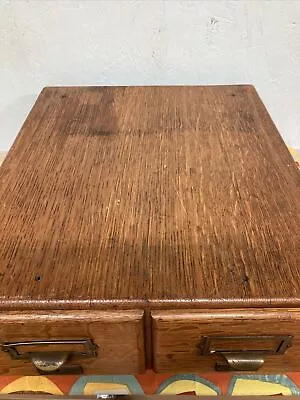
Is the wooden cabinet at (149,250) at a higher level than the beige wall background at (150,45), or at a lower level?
lower

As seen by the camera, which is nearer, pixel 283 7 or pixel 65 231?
pixel 65 231

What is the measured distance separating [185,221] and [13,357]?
264 millimetres

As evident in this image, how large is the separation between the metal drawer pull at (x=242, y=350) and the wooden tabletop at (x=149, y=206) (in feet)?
0.20

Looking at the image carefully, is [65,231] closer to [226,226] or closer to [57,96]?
[226,226]

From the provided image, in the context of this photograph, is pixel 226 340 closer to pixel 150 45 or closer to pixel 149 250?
pixel 149 250

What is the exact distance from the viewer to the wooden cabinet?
478 millimetres

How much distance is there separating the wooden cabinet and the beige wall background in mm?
221

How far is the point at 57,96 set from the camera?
2.79 feet

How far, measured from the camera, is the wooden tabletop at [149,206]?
482 mm

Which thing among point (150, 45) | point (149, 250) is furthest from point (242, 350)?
point (150, 45)

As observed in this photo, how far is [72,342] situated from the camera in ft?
1.65

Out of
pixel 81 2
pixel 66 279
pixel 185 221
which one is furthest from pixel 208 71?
pixel 66 279

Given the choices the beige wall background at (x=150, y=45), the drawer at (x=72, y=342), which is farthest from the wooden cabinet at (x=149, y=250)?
the beige wall background at (x=150, y=45)

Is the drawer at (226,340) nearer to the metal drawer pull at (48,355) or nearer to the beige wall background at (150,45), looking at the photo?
the metal drawer pull at (48,355)
